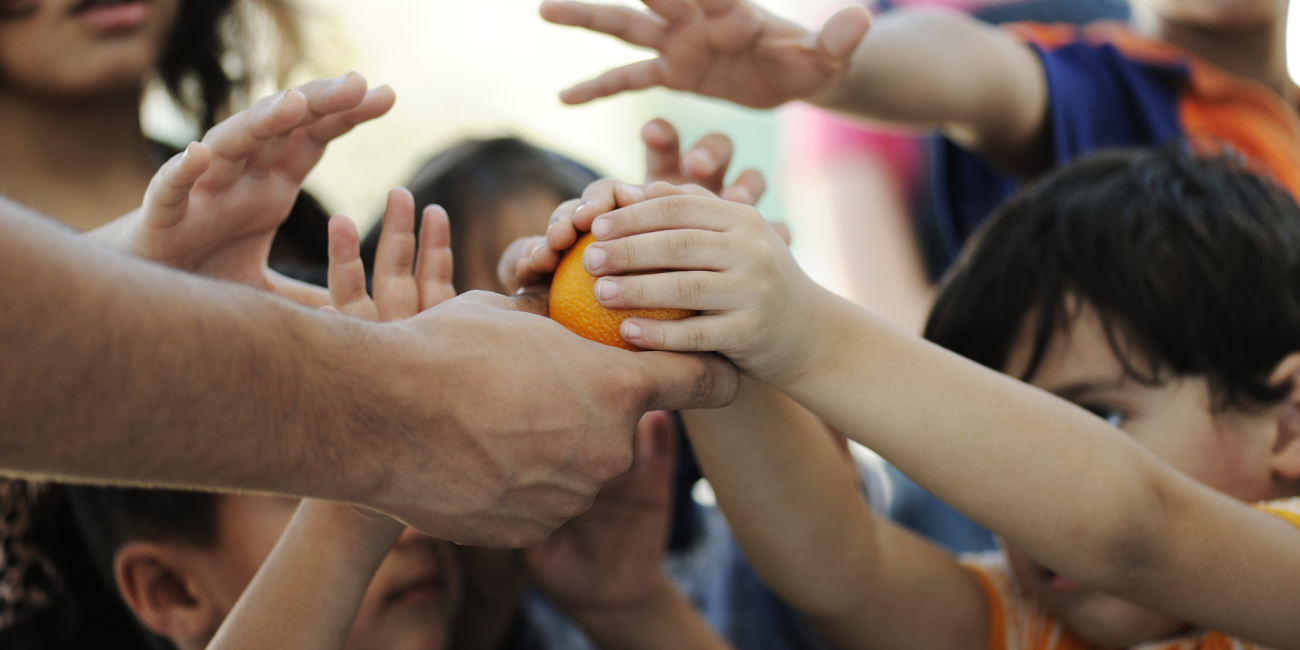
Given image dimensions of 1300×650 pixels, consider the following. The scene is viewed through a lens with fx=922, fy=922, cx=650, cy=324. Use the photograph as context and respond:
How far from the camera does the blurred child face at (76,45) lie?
1335 mm

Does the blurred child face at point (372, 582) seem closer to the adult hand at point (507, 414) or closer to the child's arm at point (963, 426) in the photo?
the adult hand at point (507, 414)

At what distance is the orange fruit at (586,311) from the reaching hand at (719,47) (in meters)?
0.45

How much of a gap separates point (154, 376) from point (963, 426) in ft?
2.21

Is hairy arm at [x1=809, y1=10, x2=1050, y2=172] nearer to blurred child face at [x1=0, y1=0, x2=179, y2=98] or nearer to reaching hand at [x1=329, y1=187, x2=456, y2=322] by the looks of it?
reaching hand at [x1=329, y1=187, x2=456, y2=322]

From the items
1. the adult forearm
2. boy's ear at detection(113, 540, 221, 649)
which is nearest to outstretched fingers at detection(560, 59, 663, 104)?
the adult forearm

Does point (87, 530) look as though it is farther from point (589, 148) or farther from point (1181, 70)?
point (589, 148)

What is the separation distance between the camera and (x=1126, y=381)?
1135 mm

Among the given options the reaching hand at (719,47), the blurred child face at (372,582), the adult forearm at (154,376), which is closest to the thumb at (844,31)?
the reaching hand at (719,47)

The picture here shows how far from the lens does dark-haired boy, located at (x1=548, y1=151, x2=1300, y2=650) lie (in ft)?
2.69

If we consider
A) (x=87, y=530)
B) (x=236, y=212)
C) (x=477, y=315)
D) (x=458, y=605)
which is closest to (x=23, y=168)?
(x=87, y=530)

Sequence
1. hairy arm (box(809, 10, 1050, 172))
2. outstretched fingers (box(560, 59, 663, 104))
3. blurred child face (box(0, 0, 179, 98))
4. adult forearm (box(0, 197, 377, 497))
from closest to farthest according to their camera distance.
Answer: adult forearm (box(0, 197, 377, 497))
outstretched fingers (box(560, 59, 663, 104))
blurred child face (box(0, 0, 179, 98))
hairy arm (box(809, 10, 1050, 172))

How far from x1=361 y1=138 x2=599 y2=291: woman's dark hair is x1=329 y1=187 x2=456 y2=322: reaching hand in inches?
22.3

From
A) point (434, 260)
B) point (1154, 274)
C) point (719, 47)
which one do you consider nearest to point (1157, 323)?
point (1154, 274)

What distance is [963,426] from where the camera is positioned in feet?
2.83
